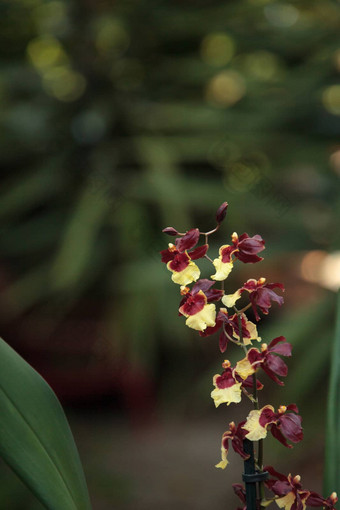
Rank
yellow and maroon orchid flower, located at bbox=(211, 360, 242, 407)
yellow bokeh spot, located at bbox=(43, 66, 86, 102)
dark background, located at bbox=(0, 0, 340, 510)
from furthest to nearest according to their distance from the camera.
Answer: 1. yellow bokeh spot, located at bbox=(43, 66, 86, 102)
2. dark background, located at bbox=(0, 0, 340, 510)
3. yellow and maroon orchid flower, located at bbox=(211, 360, 242, 407)

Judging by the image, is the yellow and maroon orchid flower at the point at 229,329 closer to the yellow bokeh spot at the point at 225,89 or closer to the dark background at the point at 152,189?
the dark background at the point at 152,189

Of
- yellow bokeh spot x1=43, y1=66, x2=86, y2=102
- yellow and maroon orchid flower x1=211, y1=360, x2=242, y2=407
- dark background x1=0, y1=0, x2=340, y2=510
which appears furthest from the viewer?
yellow bokeh spot x1=43, y1=66, x2=86, y2=102

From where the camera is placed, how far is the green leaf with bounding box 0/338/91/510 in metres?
0.22

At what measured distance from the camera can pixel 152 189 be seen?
1.13 metres

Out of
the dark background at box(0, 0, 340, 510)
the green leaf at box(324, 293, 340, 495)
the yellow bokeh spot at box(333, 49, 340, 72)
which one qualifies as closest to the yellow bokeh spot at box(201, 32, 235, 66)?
the dark background at box(0, 0, 340, 510)

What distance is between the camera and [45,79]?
1.26 meters

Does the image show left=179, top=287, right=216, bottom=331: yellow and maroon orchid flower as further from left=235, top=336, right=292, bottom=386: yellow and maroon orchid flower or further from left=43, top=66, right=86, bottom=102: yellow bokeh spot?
left=43, top=66, right=86, bottom=102: yellow bokeh spot

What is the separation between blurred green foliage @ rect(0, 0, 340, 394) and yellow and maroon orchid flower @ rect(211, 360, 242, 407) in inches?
34.6

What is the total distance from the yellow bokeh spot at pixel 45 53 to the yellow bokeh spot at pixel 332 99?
548 mm

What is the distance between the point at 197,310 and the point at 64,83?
3.79 ft

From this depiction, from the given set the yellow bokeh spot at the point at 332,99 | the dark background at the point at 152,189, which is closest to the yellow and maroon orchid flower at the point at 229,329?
the dark background at the point at 152,189

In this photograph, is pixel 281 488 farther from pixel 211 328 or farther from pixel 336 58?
pixel 336 58

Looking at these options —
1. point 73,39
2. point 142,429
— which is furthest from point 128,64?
point 142,429

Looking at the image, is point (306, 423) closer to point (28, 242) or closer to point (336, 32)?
point (28, 242)
